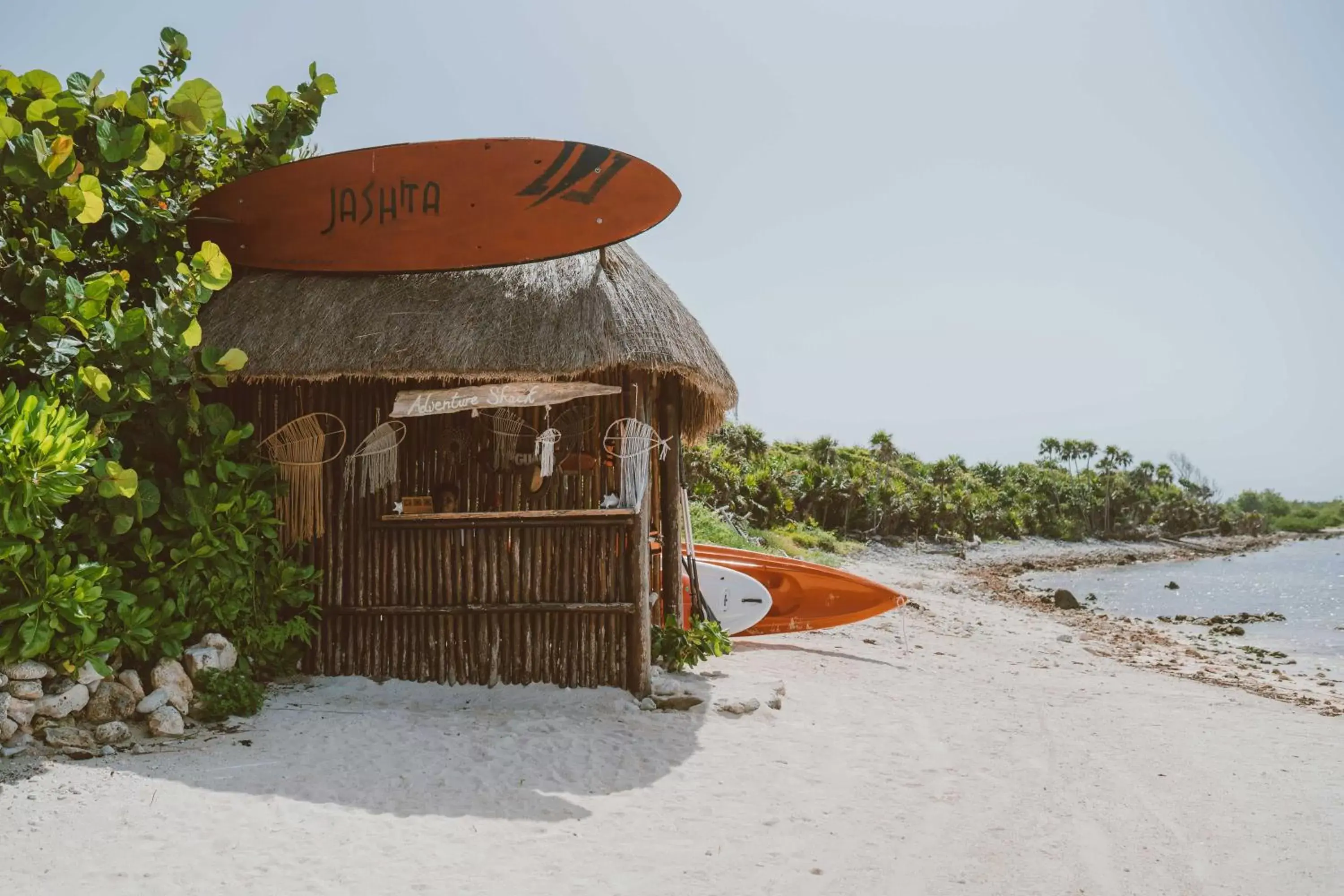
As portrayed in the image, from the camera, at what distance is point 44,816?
4094mm

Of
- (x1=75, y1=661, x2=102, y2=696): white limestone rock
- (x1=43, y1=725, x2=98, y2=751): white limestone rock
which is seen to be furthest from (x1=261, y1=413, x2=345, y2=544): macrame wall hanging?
(x1=43, y1=725, x2=98, y2=751): white limestone rock

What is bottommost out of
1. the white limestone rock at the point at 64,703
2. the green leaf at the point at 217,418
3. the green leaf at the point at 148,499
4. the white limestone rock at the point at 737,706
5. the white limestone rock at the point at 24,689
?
the white limestone rock at the point at 737,706

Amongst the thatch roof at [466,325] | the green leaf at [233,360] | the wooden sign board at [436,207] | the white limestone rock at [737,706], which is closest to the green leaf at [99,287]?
the green leaf at [233,360]

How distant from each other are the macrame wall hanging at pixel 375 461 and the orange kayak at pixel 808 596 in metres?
3.63

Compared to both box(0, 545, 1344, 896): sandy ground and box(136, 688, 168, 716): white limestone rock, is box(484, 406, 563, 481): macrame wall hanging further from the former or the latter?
box(136, 688, 168, 716): white limestone rock

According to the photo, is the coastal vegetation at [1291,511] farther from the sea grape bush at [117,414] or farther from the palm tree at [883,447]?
the sea grape bush at [117,414]

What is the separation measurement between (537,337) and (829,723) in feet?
11.3

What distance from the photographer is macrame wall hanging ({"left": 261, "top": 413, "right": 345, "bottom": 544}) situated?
6582 mm

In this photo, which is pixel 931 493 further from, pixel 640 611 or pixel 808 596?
pixel 640 611

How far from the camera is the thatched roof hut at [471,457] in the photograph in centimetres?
635

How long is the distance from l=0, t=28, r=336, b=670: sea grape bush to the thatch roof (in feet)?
1.64

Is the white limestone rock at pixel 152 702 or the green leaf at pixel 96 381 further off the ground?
the green leaf at pixel 96 381

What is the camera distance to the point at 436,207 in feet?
22.5

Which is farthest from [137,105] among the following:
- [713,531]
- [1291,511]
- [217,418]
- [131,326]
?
[1291,511]
